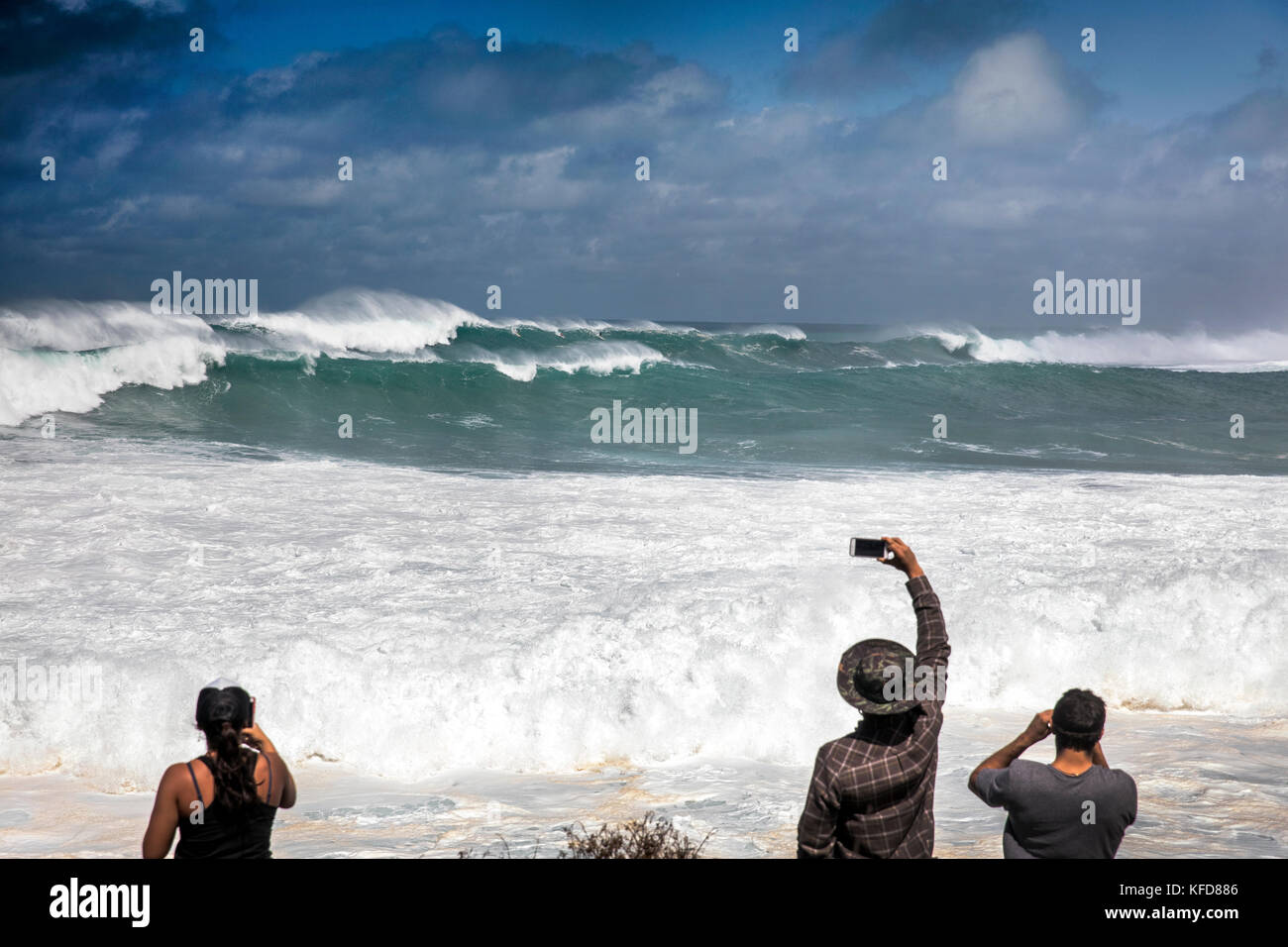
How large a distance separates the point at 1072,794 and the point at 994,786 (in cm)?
23

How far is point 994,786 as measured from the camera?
314cm

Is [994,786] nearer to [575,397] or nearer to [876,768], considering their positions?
[876,768]

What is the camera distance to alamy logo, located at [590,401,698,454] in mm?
22078

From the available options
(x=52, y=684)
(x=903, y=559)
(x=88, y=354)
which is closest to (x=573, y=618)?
(x=52, y=684)

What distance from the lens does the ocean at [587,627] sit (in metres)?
5.90

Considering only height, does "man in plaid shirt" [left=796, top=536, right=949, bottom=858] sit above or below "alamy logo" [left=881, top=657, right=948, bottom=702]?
below

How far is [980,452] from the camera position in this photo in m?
20.9

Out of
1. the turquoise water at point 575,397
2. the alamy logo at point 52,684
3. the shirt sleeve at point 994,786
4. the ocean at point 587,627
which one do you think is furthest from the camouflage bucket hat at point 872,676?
the turquoise water at point 575,397

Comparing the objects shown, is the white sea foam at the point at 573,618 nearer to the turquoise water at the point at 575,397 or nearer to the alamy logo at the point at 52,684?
the alamy logo at the point at 52,684

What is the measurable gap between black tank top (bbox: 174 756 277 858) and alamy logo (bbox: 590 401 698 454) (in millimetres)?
17090
